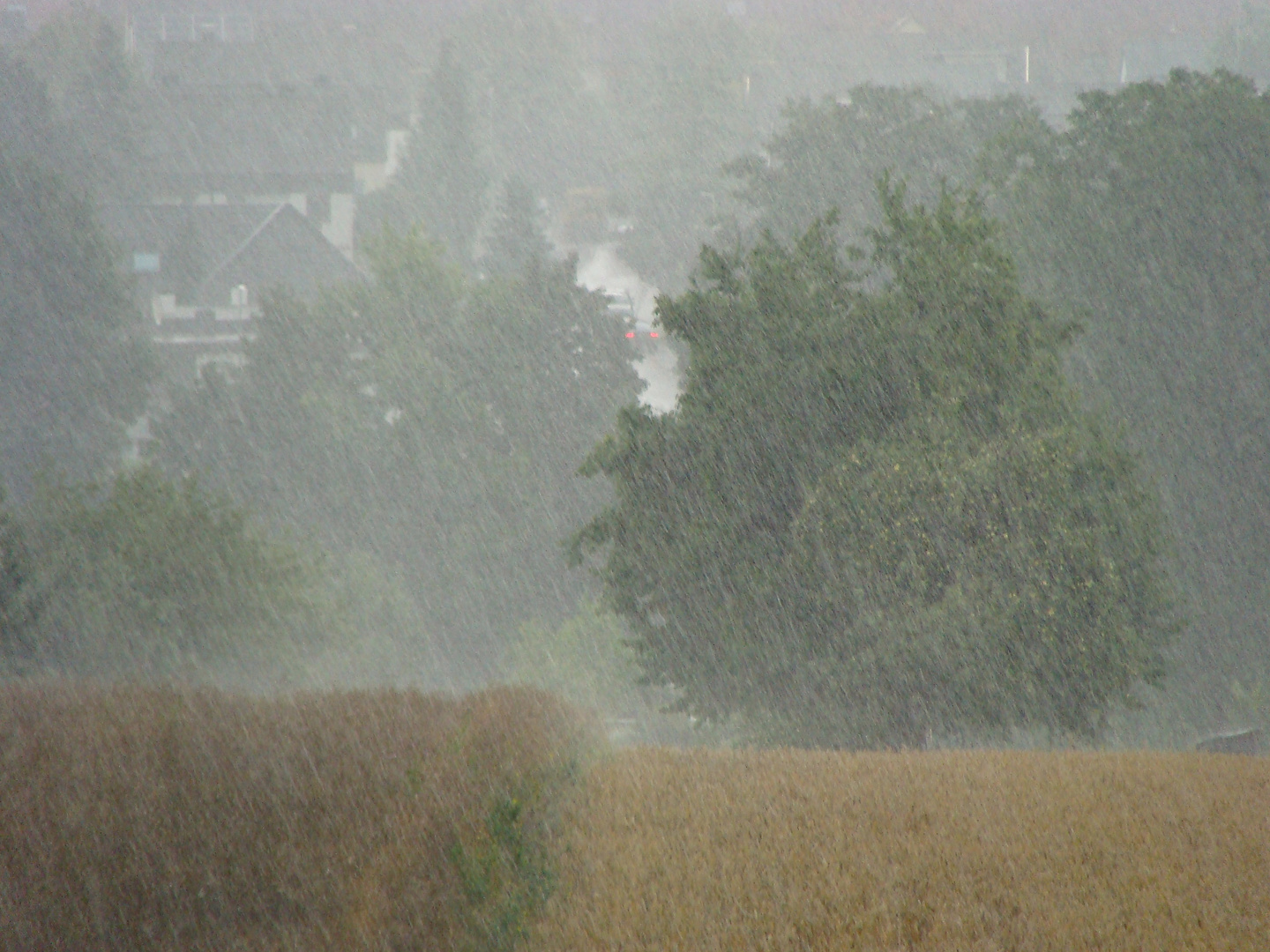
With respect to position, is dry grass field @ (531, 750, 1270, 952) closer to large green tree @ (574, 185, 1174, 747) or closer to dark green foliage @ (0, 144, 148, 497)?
large green tree @ (574, 185, 1174, 747)

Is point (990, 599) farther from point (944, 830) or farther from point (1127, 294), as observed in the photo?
point (1127, 294)

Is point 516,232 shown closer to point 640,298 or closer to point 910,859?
point 640,298

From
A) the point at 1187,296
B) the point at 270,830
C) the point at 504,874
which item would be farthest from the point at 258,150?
the point at 504,874

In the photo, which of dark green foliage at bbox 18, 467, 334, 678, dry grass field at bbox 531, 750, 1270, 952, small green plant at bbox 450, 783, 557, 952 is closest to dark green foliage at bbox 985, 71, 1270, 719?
dark green foliage at bbox 18, 467, 334, 678

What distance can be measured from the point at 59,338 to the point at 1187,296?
39.9 m

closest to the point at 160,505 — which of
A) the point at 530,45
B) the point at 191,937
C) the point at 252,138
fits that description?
the point at 191,937

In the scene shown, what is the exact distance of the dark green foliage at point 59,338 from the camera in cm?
4619

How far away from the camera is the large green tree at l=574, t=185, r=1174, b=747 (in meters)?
14.3

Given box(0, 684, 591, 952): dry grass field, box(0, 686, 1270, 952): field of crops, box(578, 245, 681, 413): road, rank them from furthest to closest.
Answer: box(578, 245, 681, 413): road
box(0, 684, 591, 952): dry grass field
box(0, 686, 1270, 952): field of crops

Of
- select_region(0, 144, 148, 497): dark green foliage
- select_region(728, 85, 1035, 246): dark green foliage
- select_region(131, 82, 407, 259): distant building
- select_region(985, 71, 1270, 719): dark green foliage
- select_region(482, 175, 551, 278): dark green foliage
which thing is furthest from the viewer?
select_region(131, 82, 407, 259): distant building

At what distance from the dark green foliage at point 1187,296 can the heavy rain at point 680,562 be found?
0.09 meters

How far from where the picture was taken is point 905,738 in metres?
15.1

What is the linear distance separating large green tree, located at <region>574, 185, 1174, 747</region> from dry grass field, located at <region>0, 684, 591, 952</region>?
649 cm

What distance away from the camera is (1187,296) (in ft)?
88.8
